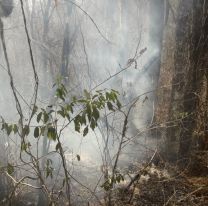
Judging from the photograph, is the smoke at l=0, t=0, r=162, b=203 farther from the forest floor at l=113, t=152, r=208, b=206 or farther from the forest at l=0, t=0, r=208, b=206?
the forest floor at l=113, t=152, r=208, b=206

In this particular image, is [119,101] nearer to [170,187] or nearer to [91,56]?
[170,187]

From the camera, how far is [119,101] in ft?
12.8

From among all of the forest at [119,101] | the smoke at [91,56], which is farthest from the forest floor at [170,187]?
the smoke at [91,56]

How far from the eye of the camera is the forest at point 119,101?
440 cm

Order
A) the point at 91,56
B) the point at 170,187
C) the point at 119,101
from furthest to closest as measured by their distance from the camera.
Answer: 1. the point at 91,56
2. the point at 170,187
3. the point at 119,101

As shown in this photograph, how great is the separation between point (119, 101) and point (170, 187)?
178cm

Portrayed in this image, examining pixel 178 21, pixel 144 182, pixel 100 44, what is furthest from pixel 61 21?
pixel 144 182

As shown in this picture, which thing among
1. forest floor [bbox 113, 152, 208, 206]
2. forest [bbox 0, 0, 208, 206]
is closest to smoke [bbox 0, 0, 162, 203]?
forest [bbox 0, 0, 208, 206]

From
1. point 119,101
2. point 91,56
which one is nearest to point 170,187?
point 119,101

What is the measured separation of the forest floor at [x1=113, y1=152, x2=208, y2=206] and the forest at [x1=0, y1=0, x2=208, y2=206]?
0.7 inches

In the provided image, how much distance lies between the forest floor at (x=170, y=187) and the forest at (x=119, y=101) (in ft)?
0.06

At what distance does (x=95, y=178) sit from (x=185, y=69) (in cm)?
245

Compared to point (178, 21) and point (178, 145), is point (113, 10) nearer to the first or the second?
point (178, 21)

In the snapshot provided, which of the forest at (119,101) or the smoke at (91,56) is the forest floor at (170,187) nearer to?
the forest at (119,101)
